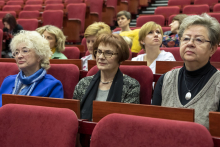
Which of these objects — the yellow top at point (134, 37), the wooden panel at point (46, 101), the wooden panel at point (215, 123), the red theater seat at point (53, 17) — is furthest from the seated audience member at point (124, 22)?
the wooden panel at point (215, 123)

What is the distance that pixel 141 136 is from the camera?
0.95ft

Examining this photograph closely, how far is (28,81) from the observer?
57cm

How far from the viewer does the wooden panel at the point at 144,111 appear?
0.31 m

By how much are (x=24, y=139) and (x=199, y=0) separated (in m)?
1.33

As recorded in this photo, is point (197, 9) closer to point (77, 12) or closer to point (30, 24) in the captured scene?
point (77, 12)

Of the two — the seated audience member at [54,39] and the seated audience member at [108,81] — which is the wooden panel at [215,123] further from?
the seated audience member at [54,39]

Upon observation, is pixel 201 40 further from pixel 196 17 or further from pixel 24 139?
pixel 24 139

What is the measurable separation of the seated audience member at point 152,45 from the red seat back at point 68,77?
0.20 meters

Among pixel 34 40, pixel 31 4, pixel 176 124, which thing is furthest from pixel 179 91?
pixel 31 4

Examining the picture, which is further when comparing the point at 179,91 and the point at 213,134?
the point at 179,91

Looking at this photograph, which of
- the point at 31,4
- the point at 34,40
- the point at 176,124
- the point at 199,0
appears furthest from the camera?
the point at 31,4

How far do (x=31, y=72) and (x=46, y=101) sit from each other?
0.73 ft

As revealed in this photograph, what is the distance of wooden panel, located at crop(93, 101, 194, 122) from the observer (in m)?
0.31

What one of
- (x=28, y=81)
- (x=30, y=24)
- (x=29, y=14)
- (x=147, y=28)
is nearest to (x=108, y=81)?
(x=28, y=81)
